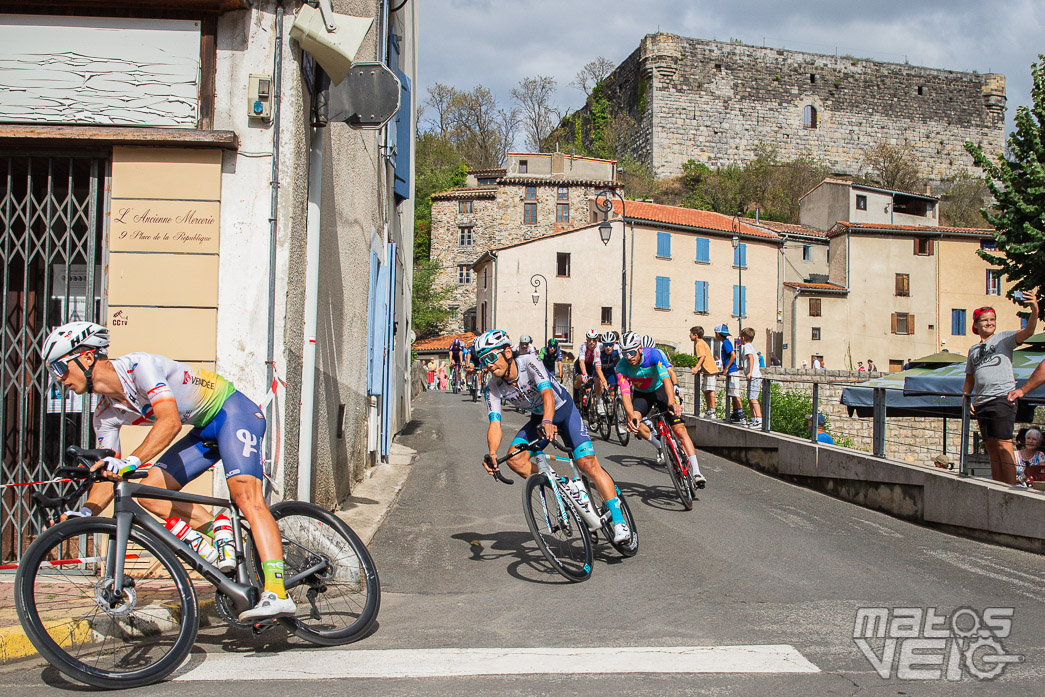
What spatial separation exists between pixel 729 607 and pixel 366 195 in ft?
24.0

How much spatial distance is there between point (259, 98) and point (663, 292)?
45437 millimetres

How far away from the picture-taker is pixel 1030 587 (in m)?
6.26

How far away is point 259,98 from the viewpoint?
676cm

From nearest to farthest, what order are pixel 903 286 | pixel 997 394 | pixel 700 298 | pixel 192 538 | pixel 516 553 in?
pixel 192 538 < pixel 516 553 < pixel 997 394 < pixel 700 298 < pixel 903 286

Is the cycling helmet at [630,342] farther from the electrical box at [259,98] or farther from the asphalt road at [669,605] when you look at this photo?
the electrical box at [259,98]

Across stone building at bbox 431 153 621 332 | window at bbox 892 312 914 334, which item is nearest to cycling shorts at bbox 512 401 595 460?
stone building at bbox 431 153 621 332

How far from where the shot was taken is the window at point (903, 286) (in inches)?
2153

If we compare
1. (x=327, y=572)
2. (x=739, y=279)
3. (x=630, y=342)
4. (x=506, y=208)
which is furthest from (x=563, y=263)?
(x=327, y=572)

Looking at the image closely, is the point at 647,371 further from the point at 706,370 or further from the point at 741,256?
the point at 741,256

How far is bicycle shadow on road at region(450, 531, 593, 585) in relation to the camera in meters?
6.62

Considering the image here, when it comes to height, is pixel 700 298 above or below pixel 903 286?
below

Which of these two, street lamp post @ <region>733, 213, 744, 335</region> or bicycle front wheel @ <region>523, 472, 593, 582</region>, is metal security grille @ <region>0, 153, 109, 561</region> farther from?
street lamp post @ <region>733, 213, 744, 335</region>

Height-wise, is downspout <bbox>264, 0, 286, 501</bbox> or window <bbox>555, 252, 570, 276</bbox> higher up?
window <bbox>555, 252, 570, 276</bbox>

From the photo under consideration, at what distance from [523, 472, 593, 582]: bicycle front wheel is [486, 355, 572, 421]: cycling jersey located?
2.13 ft
